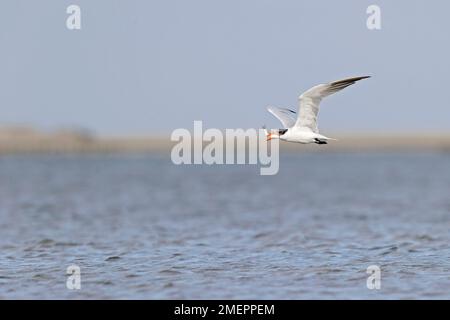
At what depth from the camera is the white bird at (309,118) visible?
16.9 meters

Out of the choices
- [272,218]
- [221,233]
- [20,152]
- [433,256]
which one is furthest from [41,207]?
[20,152]

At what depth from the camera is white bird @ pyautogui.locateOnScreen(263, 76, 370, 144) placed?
666 inches

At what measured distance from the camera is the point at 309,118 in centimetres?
1748

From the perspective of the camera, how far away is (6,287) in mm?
16250

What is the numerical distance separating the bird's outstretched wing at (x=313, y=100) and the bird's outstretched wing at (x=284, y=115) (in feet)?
3.12

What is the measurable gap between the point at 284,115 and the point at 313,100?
67.4 inches
